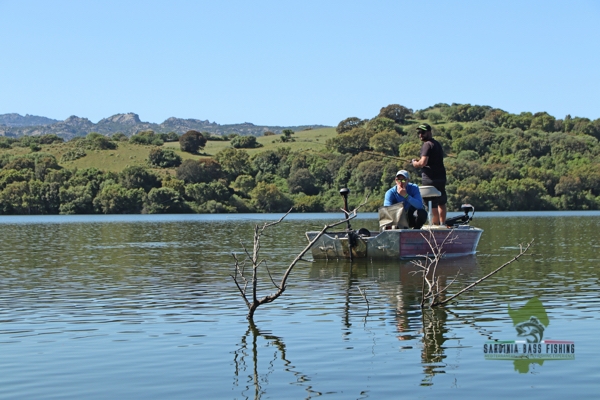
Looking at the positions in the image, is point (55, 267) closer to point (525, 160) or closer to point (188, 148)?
point (525, 160)

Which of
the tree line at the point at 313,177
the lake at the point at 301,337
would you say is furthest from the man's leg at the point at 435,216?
the tree line at the point at 313,177

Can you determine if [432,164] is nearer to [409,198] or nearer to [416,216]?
[409,198]

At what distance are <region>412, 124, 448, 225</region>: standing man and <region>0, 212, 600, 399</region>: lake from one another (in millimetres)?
4189

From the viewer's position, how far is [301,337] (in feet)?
43.2

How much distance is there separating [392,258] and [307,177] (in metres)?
121

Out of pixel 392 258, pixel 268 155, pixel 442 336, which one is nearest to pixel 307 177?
pixel 268 155

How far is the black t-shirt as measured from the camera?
85.6ft

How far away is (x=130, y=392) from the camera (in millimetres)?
10148

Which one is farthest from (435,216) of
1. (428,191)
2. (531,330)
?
(531,330)

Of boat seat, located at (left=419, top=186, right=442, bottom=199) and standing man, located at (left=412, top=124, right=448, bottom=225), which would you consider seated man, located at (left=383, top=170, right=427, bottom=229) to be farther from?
standing man, located at (left=412, top=124, right=448, bottom=225)

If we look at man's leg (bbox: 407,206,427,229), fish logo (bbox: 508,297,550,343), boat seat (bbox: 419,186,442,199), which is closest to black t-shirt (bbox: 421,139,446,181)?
boat seat (bbox: 419,186,442,199)

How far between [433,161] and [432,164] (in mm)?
102

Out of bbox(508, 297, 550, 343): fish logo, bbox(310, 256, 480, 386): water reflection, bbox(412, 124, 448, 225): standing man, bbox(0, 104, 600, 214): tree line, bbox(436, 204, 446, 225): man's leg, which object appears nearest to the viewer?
bbox(310, 256, 480, 386): water reflection

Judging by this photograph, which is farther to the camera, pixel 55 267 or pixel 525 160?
pixel 525 160
